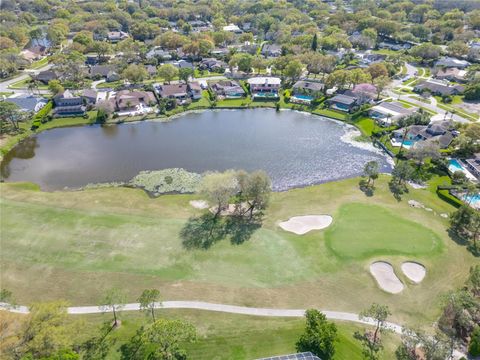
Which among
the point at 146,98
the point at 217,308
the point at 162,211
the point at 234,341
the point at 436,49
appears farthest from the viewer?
the point at 436,49

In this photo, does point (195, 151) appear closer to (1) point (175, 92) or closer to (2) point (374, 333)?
(1) point (175, 92)

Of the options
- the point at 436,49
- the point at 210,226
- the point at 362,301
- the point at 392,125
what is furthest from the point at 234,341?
the point at 436,49

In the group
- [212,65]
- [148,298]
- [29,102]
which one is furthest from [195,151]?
[212,65]

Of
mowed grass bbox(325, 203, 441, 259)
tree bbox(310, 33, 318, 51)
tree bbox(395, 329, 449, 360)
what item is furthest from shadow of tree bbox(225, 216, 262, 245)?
Result: tree bbox(310, 33, 318, 51)

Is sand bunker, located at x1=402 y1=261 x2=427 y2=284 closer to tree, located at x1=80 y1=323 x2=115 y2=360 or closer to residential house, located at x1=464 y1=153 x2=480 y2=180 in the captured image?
residential house, located at x1=464 y1=153 x2=480 y2=180

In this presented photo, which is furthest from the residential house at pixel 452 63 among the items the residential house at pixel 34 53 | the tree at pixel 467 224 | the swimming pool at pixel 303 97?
the residential house at pixel 34 53

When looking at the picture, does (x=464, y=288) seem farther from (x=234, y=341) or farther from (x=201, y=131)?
(x=201, y=131)

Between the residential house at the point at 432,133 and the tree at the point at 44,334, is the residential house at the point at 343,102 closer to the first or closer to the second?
the residential house at the point at 432,133
